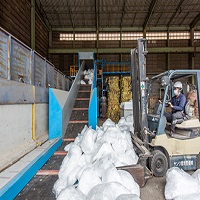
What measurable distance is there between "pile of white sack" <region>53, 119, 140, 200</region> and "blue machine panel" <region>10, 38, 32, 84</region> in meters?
1.89

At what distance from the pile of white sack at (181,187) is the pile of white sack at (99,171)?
1.43ft

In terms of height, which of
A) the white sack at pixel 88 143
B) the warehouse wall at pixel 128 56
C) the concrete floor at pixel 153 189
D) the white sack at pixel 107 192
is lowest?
the concrete floor at pixel 153 189

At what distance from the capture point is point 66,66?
16422 mm

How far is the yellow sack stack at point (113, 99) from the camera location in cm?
1155

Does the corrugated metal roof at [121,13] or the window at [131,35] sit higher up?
the corrugated metal roof at [121,13]

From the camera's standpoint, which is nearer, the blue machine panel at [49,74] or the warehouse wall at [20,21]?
the blue machine panel at [49,74]

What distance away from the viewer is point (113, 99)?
473 inches

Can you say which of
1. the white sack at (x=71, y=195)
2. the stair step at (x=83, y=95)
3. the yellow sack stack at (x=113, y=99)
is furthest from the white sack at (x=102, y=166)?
the yellow sack stack at (x=113, y=99)

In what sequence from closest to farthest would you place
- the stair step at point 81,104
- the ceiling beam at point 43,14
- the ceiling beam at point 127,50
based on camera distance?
the stair step at point 81,104 < the ceiling beam at point 43,14 < the ceiling beam at point 127,50

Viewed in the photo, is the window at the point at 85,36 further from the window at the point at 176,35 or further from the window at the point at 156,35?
the window at the point at 176,35

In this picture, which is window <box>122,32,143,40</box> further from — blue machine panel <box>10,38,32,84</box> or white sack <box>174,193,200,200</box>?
white sack <box>174,193,200,200</box>

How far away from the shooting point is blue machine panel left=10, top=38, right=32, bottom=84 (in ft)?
11.9

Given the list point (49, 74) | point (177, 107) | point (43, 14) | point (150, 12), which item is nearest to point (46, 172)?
point (177, 107)

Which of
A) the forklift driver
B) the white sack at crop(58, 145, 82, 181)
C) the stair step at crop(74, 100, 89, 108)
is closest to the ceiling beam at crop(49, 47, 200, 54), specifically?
the stair step at crop(74, 100, 89, 108)
